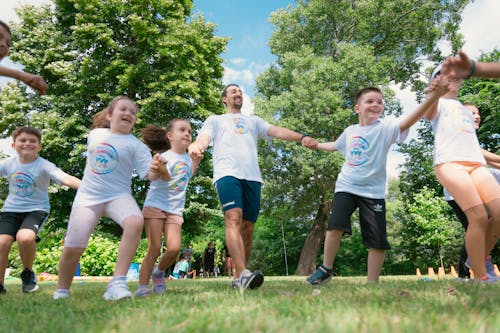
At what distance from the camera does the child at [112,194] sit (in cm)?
396

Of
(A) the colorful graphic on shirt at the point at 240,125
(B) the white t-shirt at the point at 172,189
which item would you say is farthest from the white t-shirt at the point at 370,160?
(B) the white t-shirt at the point at 172,189

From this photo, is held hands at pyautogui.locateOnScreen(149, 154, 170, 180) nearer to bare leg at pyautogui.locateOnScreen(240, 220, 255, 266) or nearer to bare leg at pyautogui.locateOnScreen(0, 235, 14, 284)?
bare leg at pyautogui.locateOnScreen(240, 220, 255, 266)

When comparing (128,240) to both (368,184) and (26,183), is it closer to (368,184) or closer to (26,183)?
(26,183)

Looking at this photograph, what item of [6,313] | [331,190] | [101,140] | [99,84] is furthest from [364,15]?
[6,313]

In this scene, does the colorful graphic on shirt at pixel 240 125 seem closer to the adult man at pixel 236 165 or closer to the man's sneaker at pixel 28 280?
the adult man at pixel 236 165

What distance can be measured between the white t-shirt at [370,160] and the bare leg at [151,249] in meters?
2.26

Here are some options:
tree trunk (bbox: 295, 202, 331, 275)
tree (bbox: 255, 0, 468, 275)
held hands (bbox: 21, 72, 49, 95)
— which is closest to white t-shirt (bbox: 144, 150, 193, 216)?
held hands (bbox: 21, 72, 49, 95)

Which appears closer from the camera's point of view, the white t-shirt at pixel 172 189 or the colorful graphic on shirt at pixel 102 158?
the colorful graphic on shirt at pixel 102 158

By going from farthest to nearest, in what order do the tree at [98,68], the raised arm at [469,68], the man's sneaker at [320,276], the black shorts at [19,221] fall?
the tree at [98,68] → the black shorts at [19,221] → the man's sneaker at [320,276] → the raised arm at [469,68]

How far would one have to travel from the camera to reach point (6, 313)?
9.82ft

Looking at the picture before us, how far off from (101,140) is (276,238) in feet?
109

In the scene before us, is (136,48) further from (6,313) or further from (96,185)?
(6,313)

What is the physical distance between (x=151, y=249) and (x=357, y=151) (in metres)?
2.70

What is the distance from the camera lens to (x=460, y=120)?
186 inches
